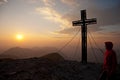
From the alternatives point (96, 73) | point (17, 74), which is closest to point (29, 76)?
point (17, 74)

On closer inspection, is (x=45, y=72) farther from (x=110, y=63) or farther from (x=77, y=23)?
(x=77, y=23)

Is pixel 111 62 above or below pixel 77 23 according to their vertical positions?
below

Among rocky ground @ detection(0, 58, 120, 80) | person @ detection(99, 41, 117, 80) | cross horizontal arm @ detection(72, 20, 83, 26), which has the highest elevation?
cross horizontal arm @ detection(72, 20, 83, 26)

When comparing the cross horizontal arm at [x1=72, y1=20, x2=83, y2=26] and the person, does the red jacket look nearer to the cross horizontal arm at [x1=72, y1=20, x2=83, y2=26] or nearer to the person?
the person

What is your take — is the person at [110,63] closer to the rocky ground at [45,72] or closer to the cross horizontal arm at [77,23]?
the rocky ground at [45,72]

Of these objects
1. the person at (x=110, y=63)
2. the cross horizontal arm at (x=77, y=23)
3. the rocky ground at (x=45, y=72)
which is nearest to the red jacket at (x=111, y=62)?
the person at (x=110, y=63)

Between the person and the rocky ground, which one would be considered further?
the rocky ground

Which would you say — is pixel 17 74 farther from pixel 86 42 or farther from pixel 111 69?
pixel 86 42

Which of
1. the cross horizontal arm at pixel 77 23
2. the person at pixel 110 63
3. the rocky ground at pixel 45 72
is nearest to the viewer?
the person at pixel 110 63

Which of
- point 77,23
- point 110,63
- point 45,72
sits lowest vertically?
point 45,72

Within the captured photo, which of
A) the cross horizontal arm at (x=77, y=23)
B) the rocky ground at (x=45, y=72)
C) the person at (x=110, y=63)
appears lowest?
the rocky ground at (x=45, y=72)

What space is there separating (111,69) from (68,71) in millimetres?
7135

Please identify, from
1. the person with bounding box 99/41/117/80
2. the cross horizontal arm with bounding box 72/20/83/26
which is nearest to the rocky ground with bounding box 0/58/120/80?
the person with bounding box 99/41/117/80

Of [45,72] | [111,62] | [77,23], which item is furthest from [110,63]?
[77,23]
